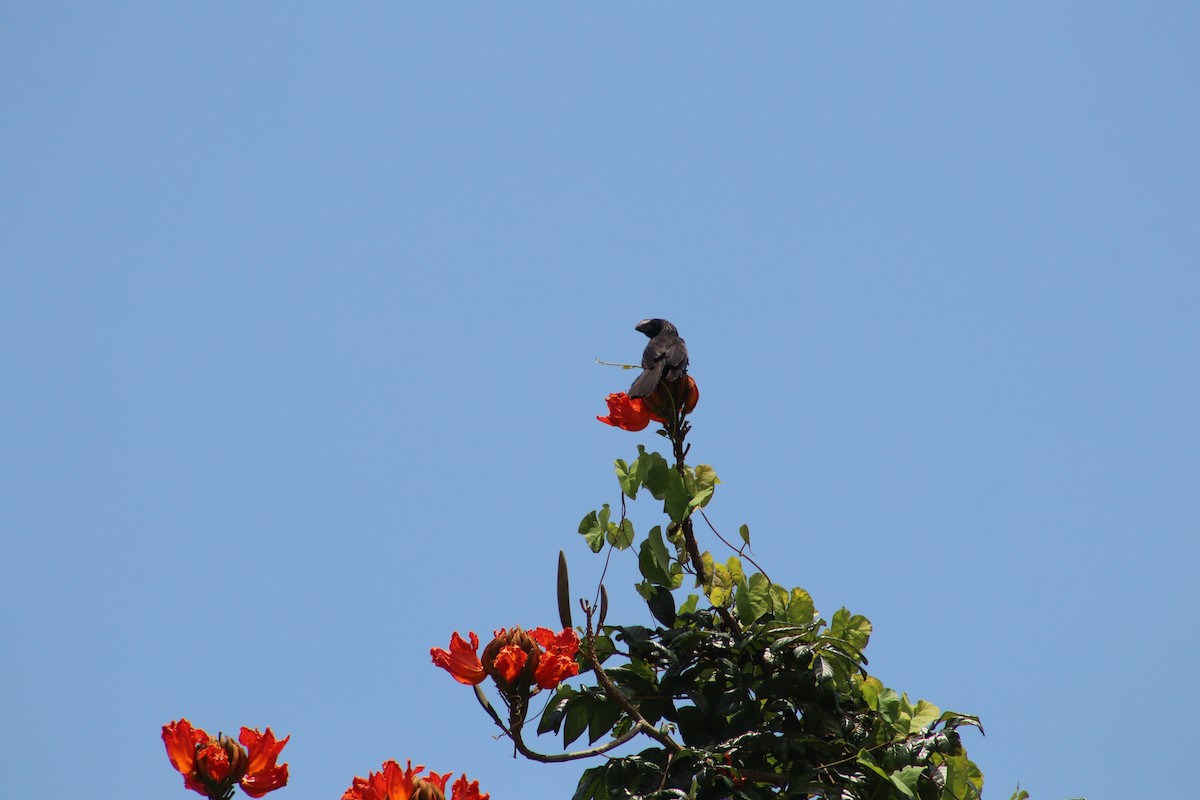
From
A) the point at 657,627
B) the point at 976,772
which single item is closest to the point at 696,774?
the point at 657,627

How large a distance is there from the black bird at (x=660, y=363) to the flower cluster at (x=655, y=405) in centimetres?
2

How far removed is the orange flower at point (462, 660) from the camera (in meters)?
2.84

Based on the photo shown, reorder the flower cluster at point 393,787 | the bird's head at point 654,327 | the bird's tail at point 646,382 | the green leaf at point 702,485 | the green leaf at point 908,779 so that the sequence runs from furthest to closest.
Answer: the bird's head at point 654,327 → the green leaf at point 702,485 → the bird's tail at point 646,382 → the green leaf at point 908,779 → the flower cluster at point 393,787

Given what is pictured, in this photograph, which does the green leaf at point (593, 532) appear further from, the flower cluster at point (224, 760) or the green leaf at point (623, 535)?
the flower cluster at point (224, 760)

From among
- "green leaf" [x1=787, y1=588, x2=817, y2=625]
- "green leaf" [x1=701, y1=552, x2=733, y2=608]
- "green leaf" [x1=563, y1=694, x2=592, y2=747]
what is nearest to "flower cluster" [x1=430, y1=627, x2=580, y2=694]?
"green leaf" [x1=563, y1=694, x2=592, y2=747]

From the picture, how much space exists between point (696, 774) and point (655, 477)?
29.5 inches

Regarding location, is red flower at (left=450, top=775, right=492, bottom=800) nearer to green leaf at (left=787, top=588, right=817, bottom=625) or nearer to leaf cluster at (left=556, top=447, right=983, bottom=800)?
leaf cluster at (left=556, top=447, right=983, bottom=800)

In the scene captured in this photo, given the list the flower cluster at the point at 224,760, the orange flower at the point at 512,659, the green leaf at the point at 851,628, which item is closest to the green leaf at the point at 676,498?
the green leaf at the point at 851,628

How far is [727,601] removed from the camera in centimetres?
328

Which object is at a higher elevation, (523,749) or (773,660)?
(773,660)

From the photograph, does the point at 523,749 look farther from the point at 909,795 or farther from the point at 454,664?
the point at 909,795

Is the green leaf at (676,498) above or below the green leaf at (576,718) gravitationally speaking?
above

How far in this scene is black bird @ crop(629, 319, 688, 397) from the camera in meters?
3.13

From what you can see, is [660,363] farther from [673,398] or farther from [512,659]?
[512,659]
